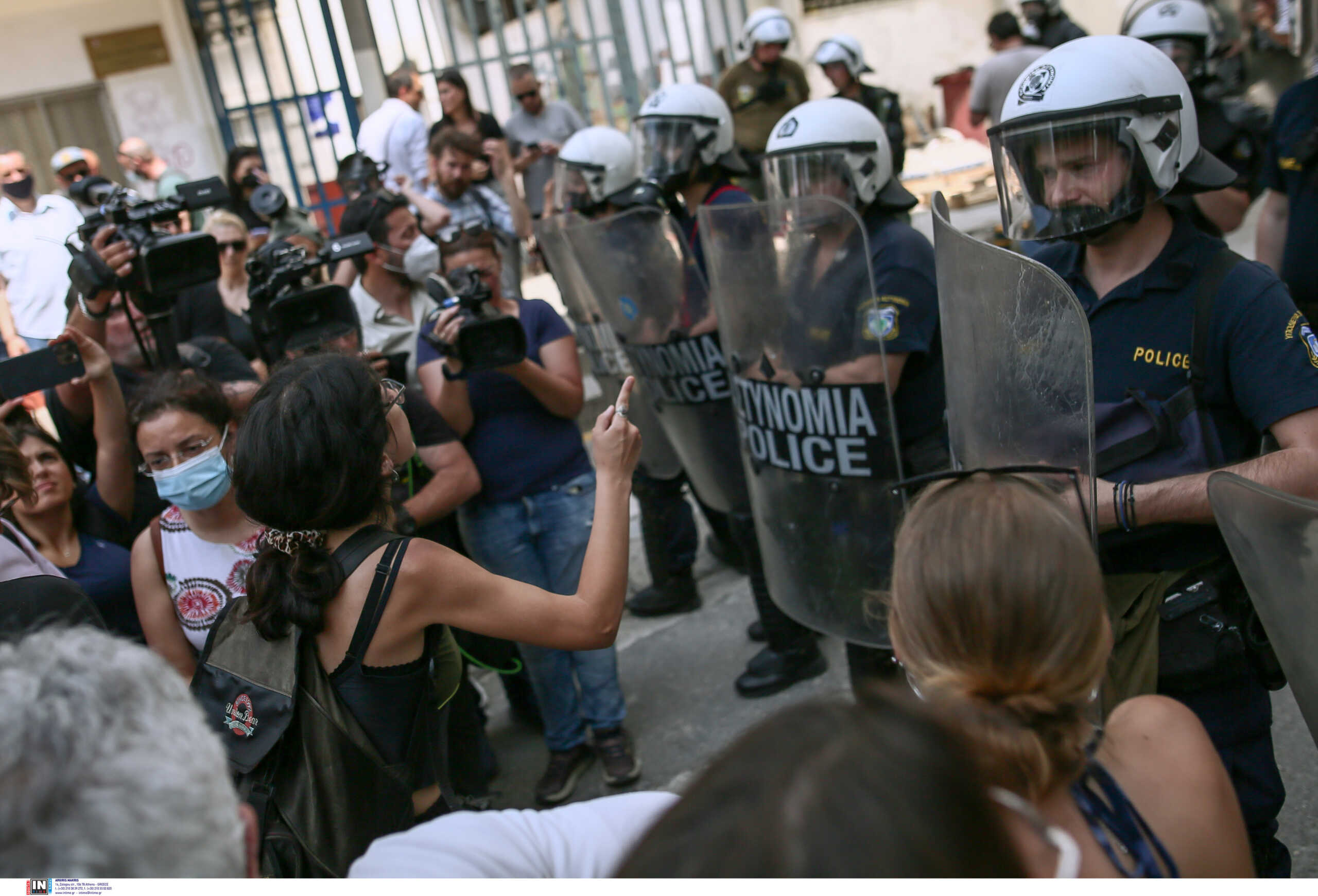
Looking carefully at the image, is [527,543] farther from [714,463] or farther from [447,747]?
[447,747]

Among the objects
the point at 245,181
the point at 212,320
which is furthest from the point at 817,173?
the point at 245,181

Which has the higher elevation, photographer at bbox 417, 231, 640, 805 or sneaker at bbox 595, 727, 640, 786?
photographer at bbox 417, 231, 640, 805

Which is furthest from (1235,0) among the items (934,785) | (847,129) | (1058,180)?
(934,785)

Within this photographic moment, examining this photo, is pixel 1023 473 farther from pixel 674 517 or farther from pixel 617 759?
pixel 674 517

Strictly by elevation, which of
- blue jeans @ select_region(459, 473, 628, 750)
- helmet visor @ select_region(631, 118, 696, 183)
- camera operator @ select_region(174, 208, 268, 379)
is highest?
helmet visor @ select_region(631, 118, 696, 183)

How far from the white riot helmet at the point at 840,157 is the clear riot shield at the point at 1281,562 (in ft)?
4.94

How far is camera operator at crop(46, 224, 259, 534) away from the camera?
286 cm

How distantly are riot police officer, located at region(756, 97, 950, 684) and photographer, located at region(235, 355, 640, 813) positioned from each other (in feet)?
2.55

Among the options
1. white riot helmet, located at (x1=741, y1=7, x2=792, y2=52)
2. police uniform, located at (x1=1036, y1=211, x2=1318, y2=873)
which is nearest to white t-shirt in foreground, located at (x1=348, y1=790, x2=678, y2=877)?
police uniform, located at (x1=1036, y1=211, x2=1318, y2=873)

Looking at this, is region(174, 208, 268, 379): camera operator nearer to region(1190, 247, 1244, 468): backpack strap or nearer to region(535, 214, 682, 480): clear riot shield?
region(535, 214, 682, 480): clear riot shield

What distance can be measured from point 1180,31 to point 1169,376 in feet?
9.53

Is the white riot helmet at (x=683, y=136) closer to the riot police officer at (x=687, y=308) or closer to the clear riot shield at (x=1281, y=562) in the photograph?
the riot police officer at (x=687, y=308)

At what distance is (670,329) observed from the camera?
324 centimetres
